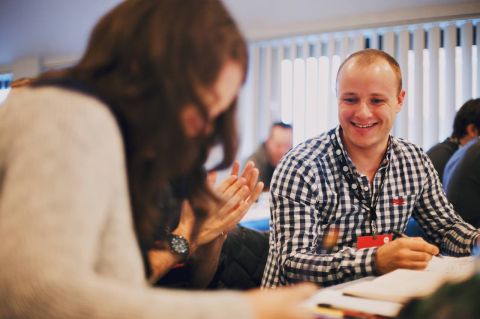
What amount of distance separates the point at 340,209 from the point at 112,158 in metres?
1.11

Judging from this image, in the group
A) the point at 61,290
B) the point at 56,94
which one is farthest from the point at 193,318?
the point at 56,94

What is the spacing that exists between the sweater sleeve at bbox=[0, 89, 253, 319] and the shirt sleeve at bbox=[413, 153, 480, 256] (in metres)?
1.37

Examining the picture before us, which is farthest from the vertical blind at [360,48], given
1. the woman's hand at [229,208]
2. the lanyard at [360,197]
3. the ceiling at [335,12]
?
the woman's hand at [229,208]

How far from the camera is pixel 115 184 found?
20.9 inches

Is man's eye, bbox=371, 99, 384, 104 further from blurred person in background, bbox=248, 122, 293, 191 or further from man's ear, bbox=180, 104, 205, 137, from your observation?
blurred person in background, bbox=248, 122, 293, 191

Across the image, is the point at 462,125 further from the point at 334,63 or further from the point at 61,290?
the point at 61,290

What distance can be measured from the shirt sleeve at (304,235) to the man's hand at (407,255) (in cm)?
4

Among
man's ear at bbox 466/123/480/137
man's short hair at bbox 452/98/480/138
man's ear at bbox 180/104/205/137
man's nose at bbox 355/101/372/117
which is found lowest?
man's ear at bbox 180/104/205/137

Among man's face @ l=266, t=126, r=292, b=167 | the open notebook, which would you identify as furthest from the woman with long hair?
man's face @ l=266, t=126, r=292, b=167

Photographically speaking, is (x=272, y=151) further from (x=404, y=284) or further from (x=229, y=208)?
(x=404, y=284)

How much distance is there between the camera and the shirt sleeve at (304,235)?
1.26 m

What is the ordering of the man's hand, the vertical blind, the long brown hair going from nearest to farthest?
the long brown hair
the man's hand
the vertical blind

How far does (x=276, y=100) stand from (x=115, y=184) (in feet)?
19.2

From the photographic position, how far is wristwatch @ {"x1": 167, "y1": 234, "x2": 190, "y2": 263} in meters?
1.29
